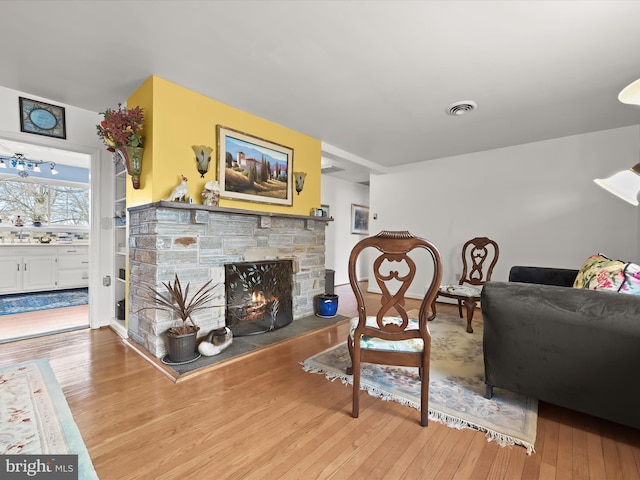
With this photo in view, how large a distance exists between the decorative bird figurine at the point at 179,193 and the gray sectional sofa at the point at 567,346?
238 cm

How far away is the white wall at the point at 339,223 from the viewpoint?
6117mm

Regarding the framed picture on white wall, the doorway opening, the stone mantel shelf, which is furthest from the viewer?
the framed picture on white wall

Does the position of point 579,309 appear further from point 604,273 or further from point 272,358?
point 272,358

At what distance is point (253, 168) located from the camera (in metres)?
3.04

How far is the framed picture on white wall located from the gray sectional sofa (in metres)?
5.02

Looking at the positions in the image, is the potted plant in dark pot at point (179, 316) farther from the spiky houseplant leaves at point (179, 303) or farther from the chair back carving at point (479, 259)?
the chair back carving at point (479, 259)

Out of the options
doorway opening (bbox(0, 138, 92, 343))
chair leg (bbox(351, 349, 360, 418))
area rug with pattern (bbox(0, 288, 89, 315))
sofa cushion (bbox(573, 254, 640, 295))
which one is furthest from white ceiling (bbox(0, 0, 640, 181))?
doorway opening (bbox(0, 138, 92, 343))

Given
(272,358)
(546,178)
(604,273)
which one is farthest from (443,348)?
(546,178)

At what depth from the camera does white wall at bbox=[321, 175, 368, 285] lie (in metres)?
6.12

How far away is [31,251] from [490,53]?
6.90 metres

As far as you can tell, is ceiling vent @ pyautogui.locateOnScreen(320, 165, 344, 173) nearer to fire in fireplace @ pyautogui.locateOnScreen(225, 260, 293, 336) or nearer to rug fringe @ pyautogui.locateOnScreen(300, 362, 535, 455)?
fire in fireplace @ pyautogui.locateOnScreen(225, 260, 293, 336)

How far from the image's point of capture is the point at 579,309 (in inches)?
57.4

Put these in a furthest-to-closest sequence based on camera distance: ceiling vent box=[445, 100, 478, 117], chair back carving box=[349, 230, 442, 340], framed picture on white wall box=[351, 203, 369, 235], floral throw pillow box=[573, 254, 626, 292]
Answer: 1. framed picture on white wall box=[351, 203, 369, 235]
2. ceiling vent box=[445, 100, 478, 117]
3. floral throw pillow box=[573, 254, 626, 292]
4. chair back carving box=[349, 230, 442, 340]

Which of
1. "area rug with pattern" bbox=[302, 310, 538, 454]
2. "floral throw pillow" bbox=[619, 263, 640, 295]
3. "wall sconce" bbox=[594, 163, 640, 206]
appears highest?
"wall sconce" bbox=[594, 163, 640, 206]
